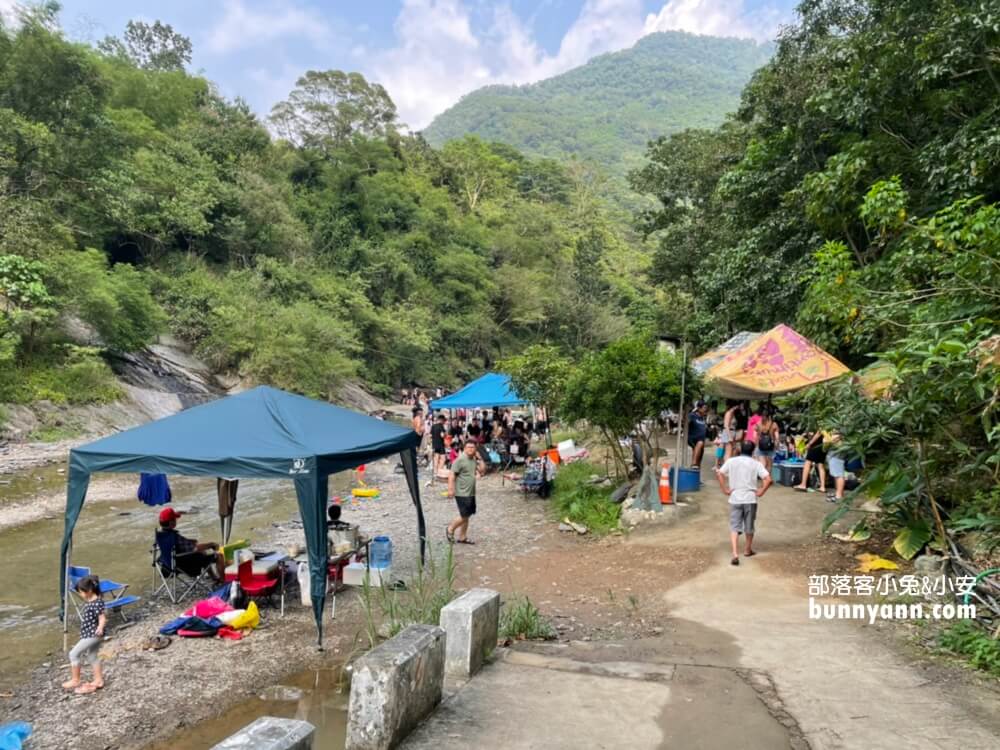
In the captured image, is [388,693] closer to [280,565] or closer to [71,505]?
[280,565]

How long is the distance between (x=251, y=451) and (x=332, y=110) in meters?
55.5

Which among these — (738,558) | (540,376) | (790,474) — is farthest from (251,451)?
(540,376)

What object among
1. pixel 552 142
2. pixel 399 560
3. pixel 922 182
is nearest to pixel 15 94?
pixel 399 560

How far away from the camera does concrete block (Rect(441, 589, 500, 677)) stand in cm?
502

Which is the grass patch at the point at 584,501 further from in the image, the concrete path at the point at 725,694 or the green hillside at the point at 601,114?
the green hillside at the point at 601,114

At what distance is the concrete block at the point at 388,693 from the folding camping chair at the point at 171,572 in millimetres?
5356

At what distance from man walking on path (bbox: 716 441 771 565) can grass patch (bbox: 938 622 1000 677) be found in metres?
2.72

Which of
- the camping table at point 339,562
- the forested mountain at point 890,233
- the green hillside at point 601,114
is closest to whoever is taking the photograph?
the forested mountain at point 890,233

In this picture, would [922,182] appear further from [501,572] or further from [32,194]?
[32,194]

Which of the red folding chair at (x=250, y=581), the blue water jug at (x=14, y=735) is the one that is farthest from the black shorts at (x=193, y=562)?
the blue water jug at (x=14, y=735)

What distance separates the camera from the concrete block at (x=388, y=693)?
3881 millimetres

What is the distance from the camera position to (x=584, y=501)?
12.7 metres

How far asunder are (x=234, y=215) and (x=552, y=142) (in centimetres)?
10725

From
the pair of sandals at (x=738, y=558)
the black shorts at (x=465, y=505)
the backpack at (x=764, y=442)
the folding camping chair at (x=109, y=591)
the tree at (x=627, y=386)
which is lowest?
the folding camping chair at (x=109, y=591)
